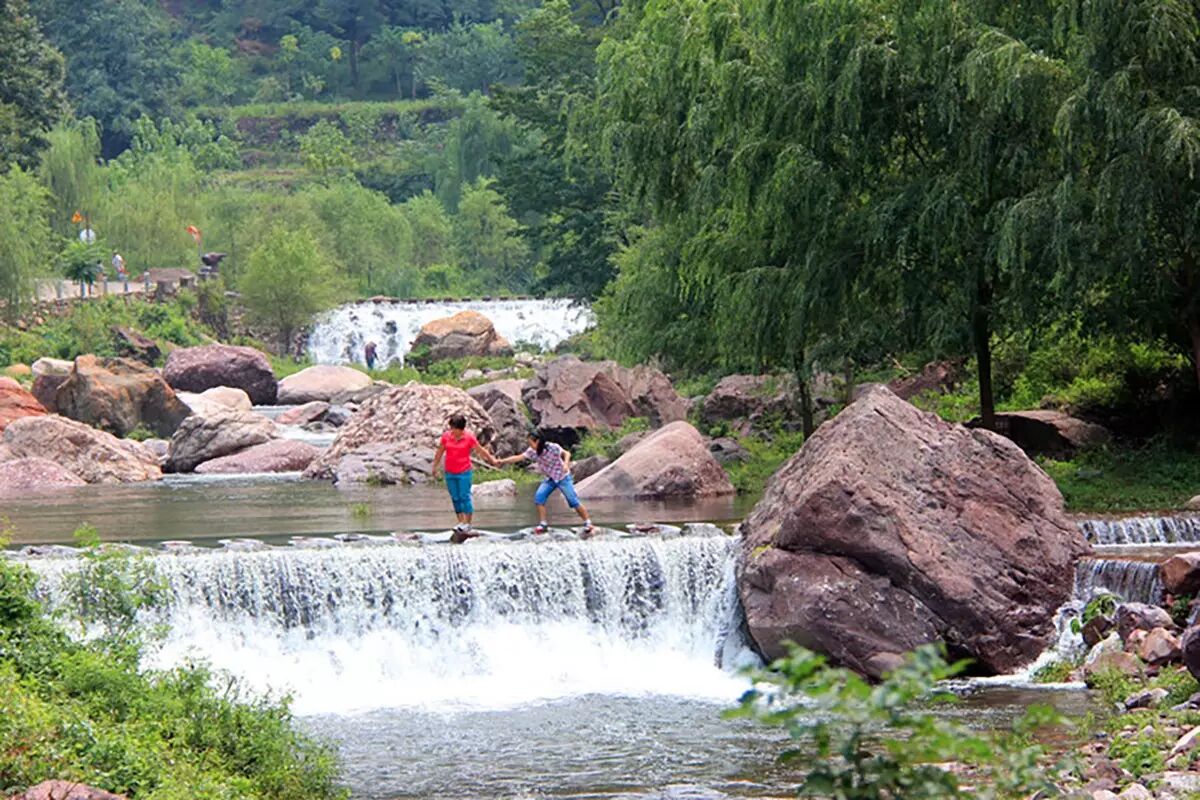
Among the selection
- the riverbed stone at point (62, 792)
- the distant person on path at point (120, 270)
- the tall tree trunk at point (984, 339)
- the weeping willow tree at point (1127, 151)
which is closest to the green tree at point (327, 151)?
the distant person on path at point (120, 270)

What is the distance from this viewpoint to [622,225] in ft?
144

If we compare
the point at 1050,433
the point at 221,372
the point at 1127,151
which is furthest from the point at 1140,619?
the point at 221,372

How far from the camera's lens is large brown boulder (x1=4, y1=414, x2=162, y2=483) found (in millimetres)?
33500

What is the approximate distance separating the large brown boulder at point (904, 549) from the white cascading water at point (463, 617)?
3.65 feet

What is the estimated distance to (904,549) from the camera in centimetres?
1678

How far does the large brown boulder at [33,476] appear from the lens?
32.1 m

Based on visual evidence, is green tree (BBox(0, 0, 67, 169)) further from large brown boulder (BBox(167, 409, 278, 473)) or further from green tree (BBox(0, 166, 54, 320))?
large brown boulder (BBox(167, 409, 278, 473))

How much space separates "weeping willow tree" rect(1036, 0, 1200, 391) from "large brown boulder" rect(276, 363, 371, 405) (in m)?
28.2

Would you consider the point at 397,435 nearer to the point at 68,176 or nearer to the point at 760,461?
the point at 760,461

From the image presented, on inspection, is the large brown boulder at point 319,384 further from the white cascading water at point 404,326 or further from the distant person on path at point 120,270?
the distant person on path at point 120,270

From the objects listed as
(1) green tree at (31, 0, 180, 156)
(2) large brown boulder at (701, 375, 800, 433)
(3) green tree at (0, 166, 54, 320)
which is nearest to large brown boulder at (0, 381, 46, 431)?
(3) green tree at (0, 166, 54, 320)

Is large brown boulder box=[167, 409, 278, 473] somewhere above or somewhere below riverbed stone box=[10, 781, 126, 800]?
above

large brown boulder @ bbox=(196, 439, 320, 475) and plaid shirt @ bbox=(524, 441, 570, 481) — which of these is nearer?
plaid shirt @ bbox=(524, 441, 570, 481)

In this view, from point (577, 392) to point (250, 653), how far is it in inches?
664
